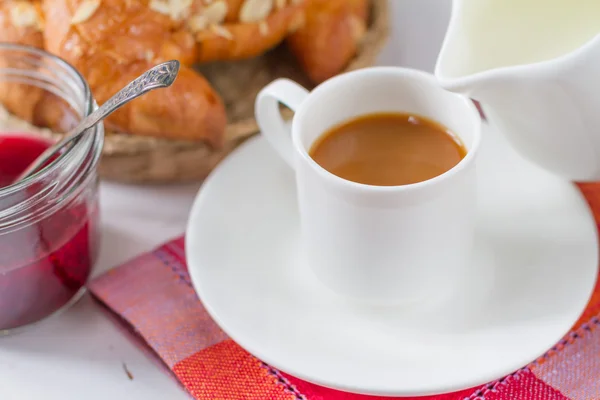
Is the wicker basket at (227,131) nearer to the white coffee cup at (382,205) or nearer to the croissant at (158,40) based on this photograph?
the croissant at (158,40)

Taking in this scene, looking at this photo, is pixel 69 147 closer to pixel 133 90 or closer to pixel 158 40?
pixel 133 90

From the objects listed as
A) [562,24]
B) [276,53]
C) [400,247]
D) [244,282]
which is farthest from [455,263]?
[276,53]

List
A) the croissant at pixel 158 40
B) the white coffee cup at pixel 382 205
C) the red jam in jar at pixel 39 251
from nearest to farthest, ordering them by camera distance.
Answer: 1. the white coffee cup at pixel 382 205
2. the red jam in jar at pixel 39 251
3. the croissant at pixel 158 40

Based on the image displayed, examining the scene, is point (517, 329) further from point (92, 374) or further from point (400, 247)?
point (92, 374)

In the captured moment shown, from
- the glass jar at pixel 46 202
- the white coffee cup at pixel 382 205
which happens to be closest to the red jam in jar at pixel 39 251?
the glass jar at pixel 46 202

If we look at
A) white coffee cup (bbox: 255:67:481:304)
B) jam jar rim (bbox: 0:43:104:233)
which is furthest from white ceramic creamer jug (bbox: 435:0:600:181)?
jam jar rim (bbox: 0:43:104:233)

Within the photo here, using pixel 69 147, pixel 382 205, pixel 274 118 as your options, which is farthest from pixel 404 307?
pixel 69 147

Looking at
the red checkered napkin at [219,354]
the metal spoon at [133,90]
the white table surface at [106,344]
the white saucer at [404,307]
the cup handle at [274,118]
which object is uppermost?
the metal spoon at [133,90]
